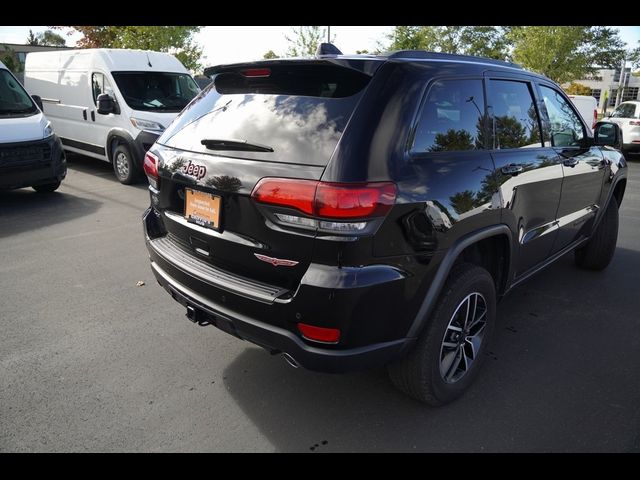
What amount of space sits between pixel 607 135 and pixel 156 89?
757 cm

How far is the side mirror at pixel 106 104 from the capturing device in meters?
8.30

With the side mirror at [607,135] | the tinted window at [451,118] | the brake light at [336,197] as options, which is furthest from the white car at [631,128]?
the brake light at [336,197]

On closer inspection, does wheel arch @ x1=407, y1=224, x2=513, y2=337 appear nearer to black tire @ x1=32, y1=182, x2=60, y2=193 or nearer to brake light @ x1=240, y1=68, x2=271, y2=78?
brake light @ x1=240, y1=68, x2=271, y2=78

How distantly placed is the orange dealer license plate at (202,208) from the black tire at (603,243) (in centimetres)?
385

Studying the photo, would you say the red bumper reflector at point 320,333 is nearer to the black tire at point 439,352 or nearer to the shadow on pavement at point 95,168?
the black tire at point 439,352

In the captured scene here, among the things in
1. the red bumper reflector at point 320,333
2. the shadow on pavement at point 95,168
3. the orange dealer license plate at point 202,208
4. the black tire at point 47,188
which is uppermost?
the orange dealer license plate at point 202,208

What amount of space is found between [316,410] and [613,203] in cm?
384

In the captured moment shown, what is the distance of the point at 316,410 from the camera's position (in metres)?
2.70

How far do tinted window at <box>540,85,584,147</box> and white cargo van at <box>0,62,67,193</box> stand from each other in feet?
21.5

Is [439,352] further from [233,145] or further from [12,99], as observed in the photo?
[12,99]

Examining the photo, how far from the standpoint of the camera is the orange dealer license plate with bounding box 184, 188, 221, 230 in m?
2.46

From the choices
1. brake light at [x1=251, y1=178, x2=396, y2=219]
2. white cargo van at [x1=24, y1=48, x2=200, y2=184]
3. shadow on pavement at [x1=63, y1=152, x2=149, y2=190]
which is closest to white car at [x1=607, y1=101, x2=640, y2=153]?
white cargo van at [x1=24, y1=48, x2=200, y2=184]

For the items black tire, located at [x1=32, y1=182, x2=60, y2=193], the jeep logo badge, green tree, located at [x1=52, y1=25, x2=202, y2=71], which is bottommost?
black tire, located at [x1=32, y1=182, x2=60, y2=193]

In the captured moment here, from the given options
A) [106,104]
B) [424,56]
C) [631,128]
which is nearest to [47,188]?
[106,104]
